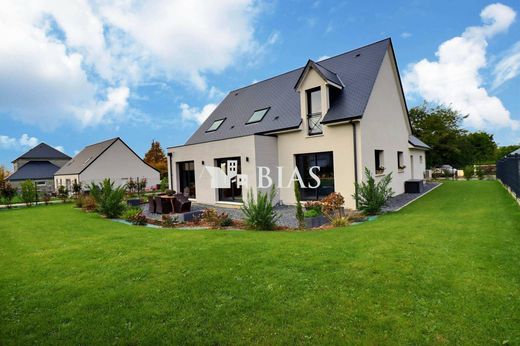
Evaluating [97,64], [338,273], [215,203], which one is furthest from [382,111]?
[97,64]

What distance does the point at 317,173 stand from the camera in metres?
14.3

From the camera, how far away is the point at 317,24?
1466cm

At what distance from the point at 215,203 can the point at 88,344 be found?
13.6 meters

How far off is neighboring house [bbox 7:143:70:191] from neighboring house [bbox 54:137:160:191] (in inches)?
333

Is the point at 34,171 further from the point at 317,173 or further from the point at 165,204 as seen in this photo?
the point at 317,173

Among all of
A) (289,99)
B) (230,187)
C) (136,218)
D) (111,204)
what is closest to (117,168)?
(111,204)

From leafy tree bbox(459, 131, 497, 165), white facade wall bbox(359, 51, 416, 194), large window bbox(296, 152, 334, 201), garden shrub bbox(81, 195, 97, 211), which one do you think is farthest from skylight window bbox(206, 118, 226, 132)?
leafy tree bbox(459, 131, 497, 165)

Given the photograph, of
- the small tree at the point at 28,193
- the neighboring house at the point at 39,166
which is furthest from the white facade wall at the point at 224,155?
the neighboring house at the point at 39,166

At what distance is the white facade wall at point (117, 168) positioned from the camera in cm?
3378

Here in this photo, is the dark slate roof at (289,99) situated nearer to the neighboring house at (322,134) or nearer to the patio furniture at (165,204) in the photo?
the neighboring house at (322,134)

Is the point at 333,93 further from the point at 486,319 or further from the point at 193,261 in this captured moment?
the point at 486,319

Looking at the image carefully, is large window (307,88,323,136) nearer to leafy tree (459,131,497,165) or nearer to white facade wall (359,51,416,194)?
white facade wall (359,51,416,194)

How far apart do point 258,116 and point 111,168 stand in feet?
83.3

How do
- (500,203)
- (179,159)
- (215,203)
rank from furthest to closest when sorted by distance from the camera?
(179,159), (215,203), (500,203)
